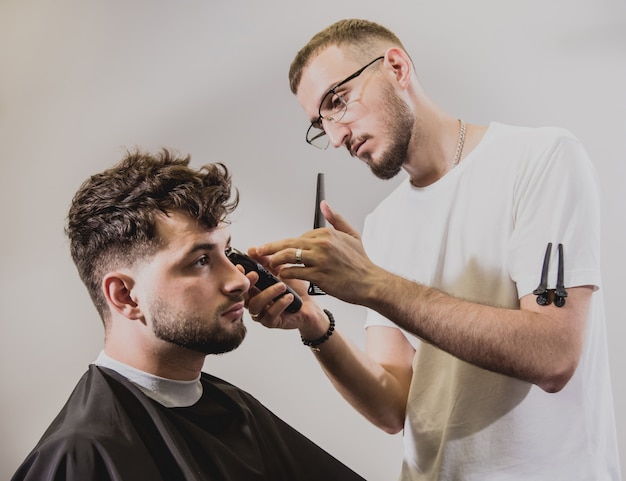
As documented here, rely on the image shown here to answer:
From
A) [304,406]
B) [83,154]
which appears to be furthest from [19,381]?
[304,406]

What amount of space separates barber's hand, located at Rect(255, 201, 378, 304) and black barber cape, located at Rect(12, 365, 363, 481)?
45 centimetres

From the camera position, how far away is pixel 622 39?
2.30 m

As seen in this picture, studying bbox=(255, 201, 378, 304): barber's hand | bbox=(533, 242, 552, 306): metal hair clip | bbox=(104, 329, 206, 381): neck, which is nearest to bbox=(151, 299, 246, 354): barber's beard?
bbox=(104, 329, 206, 381): neck

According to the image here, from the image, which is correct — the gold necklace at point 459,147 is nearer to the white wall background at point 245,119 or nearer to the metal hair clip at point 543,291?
the metal hair clip at point 543,291

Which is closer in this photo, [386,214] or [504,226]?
[504,226]

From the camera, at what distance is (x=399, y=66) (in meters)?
1.75

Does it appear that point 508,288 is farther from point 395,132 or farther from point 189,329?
point 189,329

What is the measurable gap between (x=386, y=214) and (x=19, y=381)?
1.50 meters

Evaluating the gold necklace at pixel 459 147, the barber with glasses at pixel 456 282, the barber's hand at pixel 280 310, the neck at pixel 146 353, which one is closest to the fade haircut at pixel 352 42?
the barber with glasses at pixel 456 282

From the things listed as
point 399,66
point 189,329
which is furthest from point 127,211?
point 399,66

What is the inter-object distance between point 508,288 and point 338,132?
1.99 feet

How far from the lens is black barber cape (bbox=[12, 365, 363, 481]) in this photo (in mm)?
1222

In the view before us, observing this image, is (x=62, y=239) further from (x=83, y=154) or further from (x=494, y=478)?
(x=494, y=478)

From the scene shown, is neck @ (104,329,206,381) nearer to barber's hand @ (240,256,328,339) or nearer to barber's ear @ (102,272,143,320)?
barber's ear @ (102,272,143,320)
